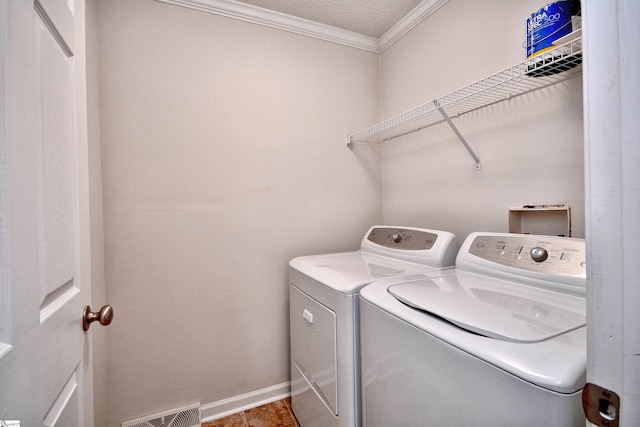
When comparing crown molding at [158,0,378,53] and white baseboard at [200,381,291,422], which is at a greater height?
crown molding at [158,0,378,53]

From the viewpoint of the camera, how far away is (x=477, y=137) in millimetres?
1533

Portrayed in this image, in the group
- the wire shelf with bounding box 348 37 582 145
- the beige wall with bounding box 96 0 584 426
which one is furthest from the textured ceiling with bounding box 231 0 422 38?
the wire shelf with bounding box 348 37 582 145

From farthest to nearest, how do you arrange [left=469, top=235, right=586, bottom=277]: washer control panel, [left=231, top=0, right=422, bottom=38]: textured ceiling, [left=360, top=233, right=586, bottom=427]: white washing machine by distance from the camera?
[left=231, top=0, right=422, bottom=38]: textured ceiling
[left=469, top=235, right=586, bottom=277]: washer control panel
[left=360, top=233, right=586, bottom=427]: white washing machine

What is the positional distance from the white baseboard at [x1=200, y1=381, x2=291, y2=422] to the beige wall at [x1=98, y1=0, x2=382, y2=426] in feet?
0.12

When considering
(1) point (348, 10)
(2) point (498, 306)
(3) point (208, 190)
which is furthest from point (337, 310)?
(1) point (348, 10)

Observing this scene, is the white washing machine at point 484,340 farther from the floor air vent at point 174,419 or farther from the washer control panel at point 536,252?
the floor air vent at point 174,419

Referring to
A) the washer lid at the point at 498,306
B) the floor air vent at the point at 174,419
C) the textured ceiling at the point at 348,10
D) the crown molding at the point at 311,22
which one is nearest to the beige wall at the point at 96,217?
the floor air vent at the point at 174,419

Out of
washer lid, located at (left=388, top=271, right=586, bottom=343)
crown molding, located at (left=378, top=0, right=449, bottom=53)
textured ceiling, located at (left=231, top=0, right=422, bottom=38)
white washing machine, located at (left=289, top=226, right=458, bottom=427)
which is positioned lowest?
white washing machine, located at (left=289, top=226, right=458, bottom=427)

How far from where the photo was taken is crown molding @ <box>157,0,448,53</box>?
68.4 inches

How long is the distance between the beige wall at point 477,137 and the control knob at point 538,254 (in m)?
0.26

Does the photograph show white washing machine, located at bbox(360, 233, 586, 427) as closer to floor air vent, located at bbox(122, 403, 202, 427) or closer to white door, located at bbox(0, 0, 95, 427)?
white door, located at bbox(0, 0, 95, 427)

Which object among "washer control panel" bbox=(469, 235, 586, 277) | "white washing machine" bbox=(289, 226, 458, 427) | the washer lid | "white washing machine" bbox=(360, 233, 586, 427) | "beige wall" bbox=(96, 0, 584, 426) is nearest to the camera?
"white washing machine" bbox=(360, 233, 586, 427)

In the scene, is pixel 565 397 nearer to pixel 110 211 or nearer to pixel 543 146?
pixel 543 146

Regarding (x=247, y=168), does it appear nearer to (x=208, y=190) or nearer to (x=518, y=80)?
(x=208, y=190)
